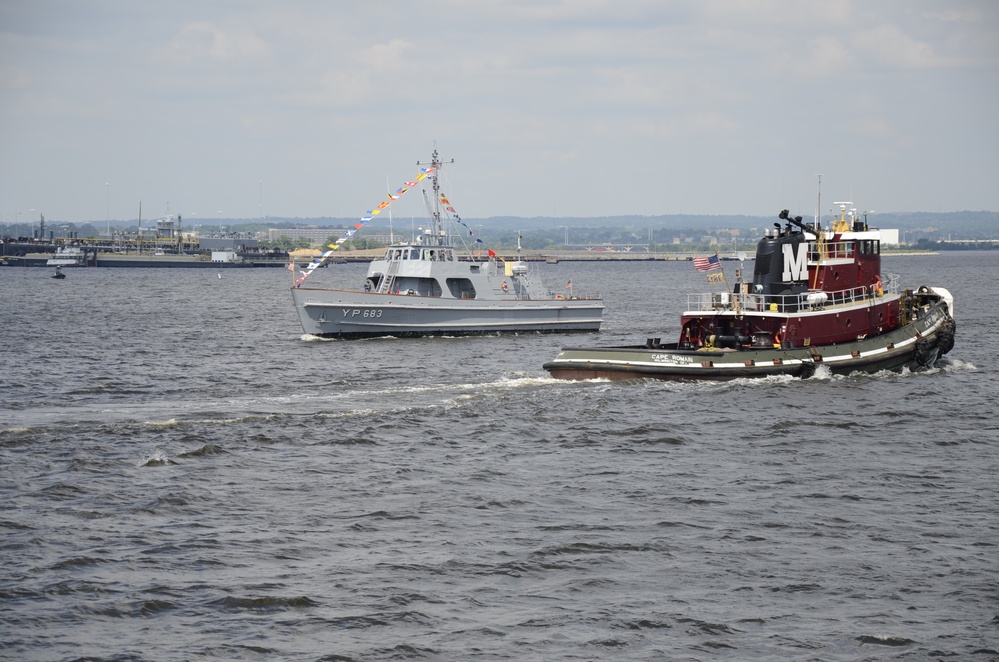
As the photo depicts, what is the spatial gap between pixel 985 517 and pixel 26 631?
56.9 feet

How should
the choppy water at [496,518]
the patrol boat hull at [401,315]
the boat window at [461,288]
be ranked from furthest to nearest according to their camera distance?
the boat window at [461,288] → the patrol boat hull at [401,315] → the choppy water at [496,518]

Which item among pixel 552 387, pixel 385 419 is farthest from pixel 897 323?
pixel 385 419

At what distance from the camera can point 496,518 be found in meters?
23.1

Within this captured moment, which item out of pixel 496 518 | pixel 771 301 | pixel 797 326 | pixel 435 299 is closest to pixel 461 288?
pixel 435 299

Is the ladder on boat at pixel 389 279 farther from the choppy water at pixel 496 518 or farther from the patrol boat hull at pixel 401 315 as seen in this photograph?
the choppy water at pixel 496 518

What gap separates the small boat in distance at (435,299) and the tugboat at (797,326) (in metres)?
16.4

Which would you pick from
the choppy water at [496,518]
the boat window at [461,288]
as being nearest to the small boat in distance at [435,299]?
the boat window at [461,288]

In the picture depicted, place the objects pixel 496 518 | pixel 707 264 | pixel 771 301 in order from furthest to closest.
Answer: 1. pixel 707 264
2. pixel 771 301
3. pixel 496 518

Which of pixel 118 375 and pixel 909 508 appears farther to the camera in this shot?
pixel 118 375

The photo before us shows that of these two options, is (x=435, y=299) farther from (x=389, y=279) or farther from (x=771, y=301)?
(x=771, y=301)

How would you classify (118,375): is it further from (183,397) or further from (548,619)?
(548,619)

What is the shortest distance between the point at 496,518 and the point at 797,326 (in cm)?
2136

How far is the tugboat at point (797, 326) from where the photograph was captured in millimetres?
39469

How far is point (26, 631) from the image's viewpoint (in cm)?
1728
